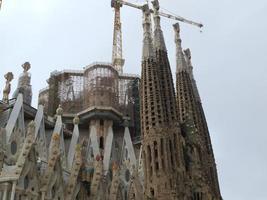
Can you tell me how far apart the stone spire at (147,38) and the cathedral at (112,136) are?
0.29ft

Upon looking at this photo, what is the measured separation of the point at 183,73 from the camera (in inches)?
1636

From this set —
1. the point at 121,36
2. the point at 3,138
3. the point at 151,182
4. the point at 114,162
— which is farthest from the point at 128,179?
the point at 121,36

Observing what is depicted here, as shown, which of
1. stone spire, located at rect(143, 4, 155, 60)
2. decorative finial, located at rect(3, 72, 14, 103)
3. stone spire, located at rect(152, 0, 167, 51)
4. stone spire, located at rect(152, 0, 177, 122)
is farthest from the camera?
stone spire, located at rect(152, 0, 167, 51)

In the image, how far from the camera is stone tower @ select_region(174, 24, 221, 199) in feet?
107

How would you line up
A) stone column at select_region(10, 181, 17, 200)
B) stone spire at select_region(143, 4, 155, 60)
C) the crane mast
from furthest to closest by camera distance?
the crane mast, stone spire at select_region(143, 4, 155, 60), stone column at select_region(10, 181, 17, 200)

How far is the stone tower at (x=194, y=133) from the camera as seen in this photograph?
3272cm

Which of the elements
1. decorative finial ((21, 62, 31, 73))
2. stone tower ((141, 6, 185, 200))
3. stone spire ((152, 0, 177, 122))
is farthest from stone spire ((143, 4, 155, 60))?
decorative finial ((21, 62, 31, 73))

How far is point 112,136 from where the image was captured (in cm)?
3634

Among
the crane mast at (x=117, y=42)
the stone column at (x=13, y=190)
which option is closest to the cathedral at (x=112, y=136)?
the stone column at (x=13, y=190)

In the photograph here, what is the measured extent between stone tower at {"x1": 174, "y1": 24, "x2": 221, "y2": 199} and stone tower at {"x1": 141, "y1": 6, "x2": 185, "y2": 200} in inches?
111

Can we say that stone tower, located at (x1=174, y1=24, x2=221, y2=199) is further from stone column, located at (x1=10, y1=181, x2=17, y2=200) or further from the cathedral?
stone column, located at (x1=10, y1=181, x2=17, y2=200)

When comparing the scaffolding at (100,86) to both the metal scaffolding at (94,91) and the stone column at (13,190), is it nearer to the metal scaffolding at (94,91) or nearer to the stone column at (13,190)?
the metal scaffolding at (94,91)

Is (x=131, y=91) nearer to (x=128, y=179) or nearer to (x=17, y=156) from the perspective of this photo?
(x=128, y=179)

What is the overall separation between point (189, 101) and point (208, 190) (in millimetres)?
9428
